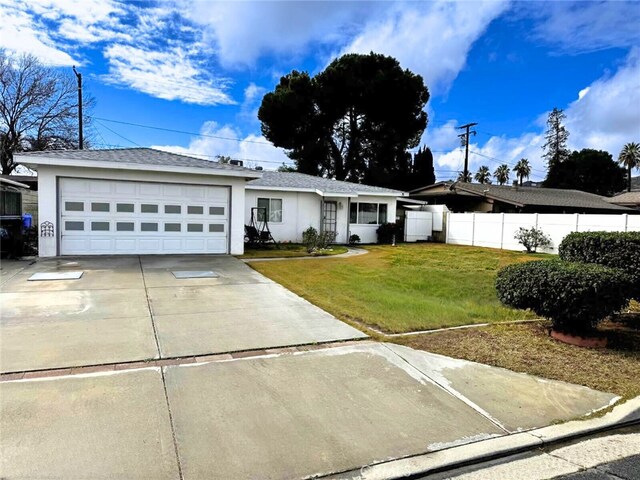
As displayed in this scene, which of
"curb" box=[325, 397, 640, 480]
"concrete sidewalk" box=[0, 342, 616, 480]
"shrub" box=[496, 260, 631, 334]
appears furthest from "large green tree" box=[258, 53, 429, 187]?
"curb" box=[325, 397, 640, 480]

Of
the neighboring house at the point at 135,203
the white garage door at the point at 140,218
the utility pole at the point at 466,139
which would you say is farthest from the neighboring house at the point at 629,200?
→ the white garage door at the point at 140,218

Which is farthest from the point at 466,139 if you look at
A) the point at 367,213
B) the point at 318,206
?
the point at 318,206

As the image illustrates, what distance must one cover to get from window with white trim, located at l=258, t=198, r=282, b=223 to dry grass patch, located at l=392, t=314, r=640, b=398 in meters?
12.8

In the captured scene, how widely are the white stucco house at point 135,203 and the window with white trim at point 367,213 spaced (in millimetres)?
7360

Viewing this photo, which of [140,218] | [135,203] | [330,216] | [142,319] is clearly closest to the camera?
[142,319]

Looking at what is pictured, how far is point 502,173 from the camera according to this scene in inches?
2323

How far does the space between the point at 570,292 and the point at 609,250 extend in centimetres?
193

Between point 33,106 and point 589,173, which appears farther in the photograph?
point 589,173

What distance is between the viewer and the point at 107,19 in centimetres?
1391

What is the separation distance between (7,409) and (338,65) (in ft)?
105

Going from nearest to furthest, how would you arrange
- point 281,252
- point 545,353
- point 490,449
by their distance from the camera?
point 490,449 < point 545,353 < point 281,252

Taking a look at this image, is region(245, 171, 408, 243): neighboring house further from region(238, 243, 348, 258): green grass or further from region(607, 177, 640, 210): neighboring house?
region(607, 177, 640, 210): neighboring house

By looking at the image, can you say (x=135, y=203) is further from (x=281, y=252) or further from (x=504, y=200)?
(x=504, y=200)

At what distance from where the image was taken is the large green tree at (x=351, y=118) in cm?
3102
